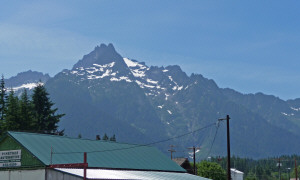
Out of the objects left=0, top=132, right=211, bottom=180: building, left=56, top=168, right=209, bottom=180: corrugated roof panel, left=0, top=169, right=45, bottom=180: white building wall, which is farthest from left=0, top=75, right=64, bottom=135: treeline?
left=0, top=169, right=45, bottom=180: white building wall

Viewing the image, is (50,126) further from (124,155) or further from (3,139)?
(3,139)

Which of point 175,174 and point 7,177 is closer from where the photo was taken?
point 7,177

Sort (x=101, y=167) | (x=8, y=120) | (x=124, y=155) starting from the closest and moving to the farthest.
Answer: (x=101, y=167) → (x=124, y=155) → (x=8, y=120)

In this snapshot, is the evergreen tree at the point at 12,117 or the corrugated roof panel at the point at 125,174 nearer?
the corrugated roof panel at the point at 125,174

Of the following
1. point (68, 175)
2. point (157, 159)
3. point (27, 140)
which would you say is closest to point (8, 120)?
point (157, 159)

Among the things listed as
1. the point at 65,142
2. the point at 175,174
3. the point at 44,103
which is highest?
the point at 44,103

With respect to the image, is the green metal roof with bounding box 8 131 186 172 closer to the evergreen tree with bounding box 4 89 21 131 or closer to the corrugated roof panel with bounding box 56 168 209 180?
the corrugated roof panel with bounding box 56 168 209 180

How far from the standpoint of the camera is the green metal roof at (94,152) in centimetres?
5385

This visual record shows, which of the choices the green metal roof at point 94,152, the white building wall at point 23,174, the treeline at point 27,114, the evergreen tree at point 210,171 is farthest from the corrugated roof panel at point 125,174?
the evergreen tree at point 210,171

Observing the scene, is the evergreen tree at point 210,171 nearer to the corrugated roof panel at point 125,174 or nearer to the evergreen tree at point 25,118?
the evergreen tree at point 25,118

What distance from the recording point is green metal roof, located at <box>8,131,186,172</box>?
53.9 metres

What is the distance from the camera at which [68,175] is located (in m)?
48.7

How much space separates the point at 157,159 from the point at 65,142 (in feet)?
58.2

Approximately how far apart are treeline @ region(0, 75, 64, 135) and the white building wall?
28180 millimetres
